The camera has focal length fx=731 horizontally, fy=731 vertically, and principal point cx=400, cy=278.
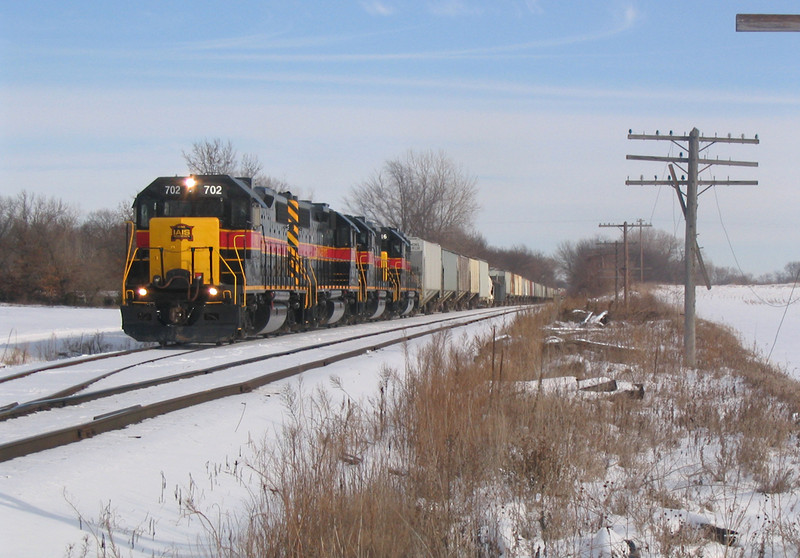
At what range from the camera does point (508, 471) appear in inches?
192

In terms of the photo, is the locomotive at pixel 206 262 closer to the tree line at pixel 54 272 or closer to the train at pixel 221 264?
the train at pixel 221 264

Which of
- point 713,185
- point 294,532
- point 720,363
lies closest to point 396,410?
point 294,532

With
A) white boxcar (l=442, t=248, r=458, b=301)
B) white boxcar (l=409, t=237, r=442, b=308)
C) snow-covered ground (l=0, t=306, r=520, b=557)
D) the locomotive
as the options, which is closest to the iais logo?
the locomotive

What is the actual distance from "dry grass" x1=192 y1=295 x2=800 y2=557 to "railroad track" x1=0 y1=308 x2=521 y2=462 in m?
1.36

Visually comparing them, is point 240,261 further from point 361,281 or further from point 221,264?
point 361,281

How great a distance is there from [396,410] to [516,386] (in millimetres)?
1703

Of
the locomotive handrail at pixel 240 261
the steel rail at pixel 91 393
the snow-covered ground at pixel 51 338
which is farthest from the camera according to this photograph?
the snow-covered ground at pixel 51 338

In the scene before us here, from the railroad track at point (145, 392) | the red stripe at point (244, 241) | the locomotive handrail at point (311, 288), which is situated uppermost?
the red stripe at point (244, 241)

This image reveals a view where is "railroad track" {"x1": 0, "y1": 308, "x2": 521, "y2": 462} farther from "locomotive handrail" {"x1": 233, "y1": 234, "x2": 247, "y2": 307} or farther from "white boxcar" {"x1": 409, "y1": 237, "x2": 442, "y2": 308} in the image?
"white boxcar" {"x1": 409, "y1": 237, "x2": 442, "y2": 308}

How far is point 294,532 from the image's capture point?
131 inches

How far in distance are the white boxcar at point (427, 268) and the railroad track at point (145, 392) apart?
17319 mm

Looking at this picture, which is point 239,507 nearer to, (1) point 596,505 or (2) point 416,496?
(2) point 416,496

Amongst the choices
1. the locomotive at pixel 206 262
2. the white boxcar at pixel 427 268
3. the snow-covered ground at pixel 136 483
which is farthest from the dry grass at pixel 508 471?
the white boxcar at pixel 427 268

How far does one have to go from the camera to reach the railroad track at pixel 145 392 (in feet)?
18.5
